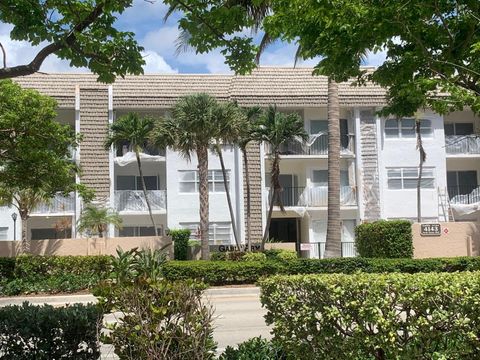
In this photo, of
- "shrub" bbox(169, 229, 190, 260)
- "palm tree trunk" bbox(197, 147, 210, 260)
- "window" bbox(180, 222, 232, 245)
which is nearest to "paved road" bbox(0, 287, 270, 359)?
"palm tree trunk" bbox(197, 147, 210, 260)

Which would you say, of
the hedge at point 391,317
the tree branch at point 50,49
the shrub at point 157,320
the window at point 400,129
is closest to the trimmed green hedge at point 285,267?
the window at point 400,129

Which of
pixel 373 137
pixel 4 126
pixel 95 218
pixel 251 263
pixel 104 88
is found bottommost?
pixel 251 263

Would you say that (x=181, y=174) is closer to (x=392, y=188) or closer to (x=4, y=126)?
(x=392, y=188)

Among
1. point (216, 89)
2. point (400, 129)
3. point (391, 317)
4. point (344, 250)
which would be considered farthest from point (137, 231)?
point (391, 317)

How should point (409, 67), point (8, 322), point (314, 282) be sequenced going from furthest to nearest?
point (409, 67) < point (8, 322) < point (314, 282)

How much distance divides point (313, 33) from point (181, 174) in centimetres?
2746

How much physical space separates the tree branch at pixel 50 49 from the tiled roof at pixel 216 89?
28.0 meters

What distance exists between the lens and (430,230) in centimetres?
2819

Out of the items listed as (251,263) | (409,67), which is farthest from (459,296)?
(251,263)

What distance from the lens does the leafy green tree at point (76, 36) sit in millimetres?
6238

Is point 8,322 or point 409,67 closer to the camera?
point 8,322

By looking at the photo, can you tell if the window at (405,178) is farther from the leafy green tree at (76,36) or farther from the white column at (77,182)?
the leafy green tree at (76,36)

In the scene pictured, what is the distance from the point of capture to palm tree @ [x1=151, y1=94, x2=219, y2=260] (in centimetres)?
2662

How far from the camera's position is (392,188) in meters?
35.2
